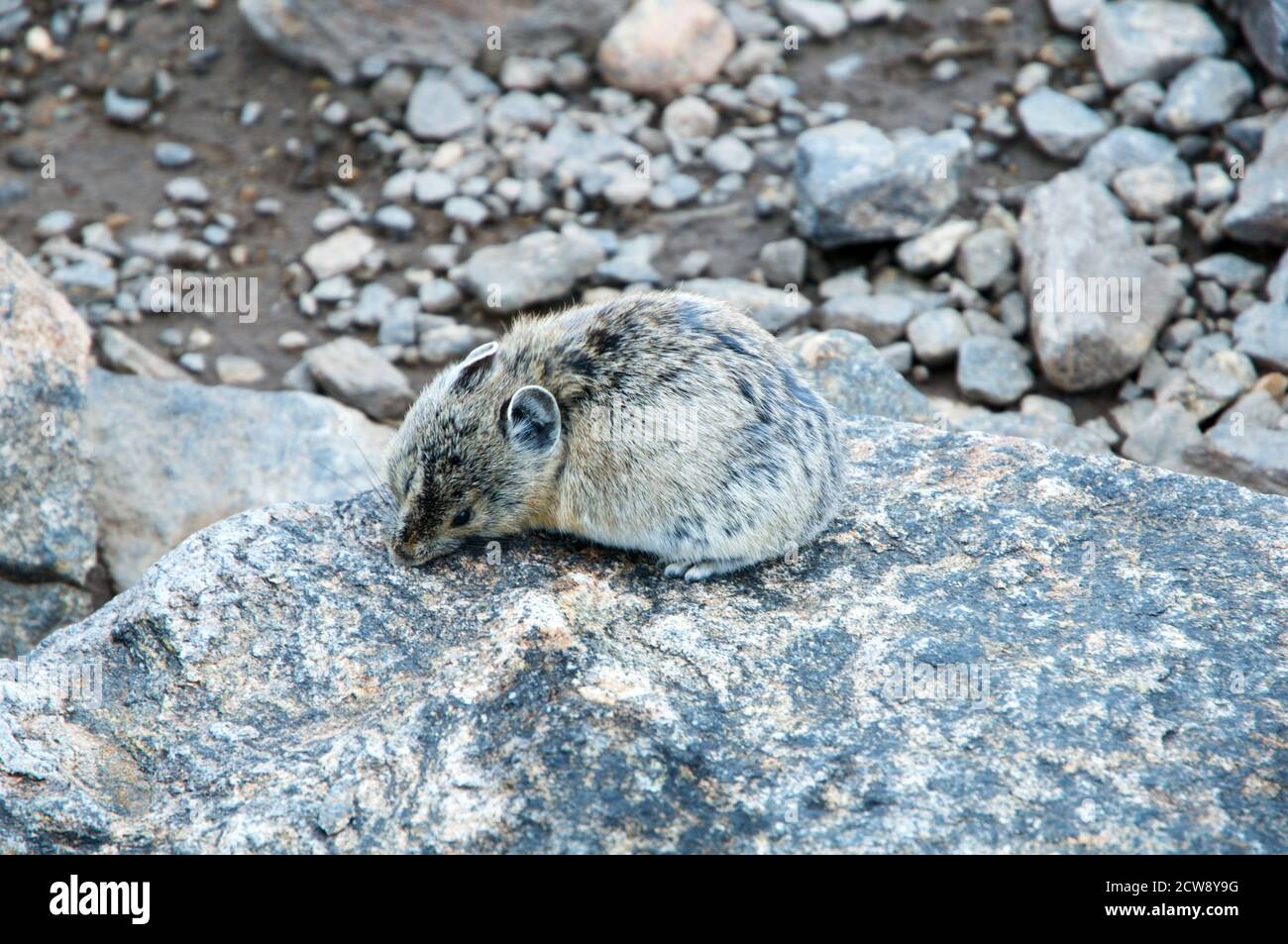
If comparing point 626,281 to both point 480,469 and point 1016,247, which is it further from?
point 480,469

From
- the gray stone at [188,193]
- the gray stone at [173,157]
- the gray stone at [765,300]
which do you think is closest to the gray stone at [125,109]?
the gray stone at [173,157]

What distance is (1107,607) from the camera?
5.23 meters

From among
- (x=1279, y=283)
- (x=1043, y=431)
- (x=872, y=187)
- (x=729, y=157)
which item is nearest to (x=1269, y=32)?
(x=1279, y=283)

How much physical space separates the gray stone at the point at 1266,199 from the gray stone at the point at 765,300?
3.42 m

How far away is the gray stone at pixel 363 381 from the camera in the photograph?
967 cm

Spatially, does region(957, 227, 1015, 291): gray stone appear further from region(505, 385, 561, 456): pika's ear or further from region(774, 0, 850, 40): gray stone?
region(505, 385, 561, 456): pika's ear

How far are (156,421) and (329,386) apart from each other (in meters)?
1.42

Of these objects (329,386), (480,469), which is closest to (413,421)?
(480,469)

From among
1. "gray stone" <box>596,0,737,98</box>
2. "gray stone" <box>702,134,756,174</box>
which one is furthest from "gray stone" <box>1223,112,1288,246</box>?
"gray stone" <box>596,0,737,98</box>

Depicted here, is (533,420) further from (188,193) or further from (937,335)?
(188,193)

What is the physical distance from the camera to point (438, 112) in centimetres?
1171

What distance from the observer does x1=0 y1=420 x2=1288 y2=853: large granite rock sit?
4.34 metres

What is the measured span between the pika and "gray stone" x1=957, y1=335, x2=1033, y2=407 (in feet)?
13.4

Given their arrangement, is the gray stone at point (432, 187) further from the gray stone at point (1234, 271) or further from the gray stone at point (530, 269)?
the gray stone at point (1234, 271)
